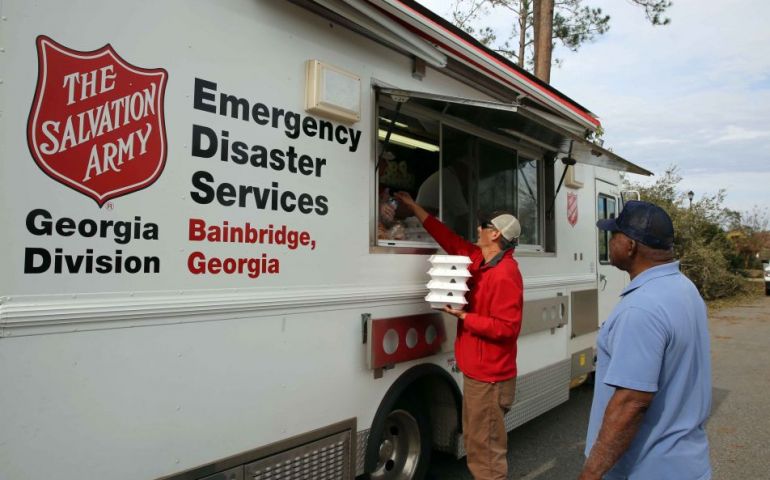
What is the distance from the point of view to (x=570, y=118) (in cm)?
519

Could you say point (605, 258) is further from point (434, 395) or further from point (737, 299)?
point (737, 299)

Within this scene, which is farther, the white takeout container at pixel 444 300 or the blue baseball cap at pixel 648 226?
the white takeout container at pixel 444 300

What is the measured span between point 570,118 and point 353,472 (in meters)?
3.83

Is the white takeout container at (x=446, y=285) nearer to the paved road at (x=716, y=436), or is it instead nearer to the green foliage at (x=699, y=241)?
the paved road at (x=716, y=436)

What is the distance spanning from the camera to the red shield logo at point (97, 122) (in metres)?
1.87

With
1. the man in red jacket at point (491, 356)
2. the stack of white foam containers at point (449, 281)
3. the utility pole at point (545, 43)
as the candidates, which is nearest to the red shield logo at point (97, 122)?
the stack of white foam containers at point (449, 281)

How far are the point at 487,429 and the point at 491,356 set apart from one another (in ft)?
1.40

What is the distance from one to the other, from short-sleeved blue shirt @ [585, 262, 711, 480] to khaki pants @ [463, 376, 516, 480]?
1.22 metres

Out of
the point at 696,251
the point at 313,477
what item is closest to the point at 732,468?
the point at 313,477

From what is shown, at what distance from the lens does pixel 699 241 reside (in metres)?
19.3

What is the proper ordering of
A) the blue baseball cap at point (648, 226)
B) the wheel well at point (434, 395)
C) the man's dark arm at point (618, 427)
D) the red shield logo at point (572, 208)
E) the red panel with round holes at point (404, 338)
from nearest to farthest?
1. the man's dark arm at point (618, 427)
2. the blue baseball cap at point (648, 226)
3. the red panel with round holes at point (404, 338)
4. the wheel well at point (434, 395)
5. the red shield logo at point (572, 208)

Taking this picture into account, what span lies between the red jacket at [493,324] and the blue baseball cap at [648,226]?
114cm

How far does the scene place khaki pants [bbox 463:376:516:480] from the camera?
3.12 meters

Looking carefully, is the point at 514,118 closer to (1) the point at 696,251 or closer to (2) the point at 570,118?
(2) the point at 570,118
